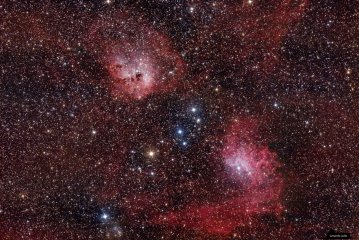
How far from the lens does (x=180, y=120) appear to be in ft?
26.8

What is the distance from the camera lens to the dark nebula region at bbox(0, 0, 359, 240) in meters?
7.55

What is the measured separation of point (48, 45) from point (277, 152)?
4524 millimetres

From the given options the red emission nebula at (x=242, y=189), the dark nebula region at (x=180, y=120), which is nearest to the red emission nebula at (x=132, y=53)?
the dark nebula region at (x=180, y=120)

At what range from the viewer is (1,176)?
8.01 metres

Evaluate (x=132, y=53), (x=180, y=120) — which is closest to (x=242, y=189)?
(x=180, y=120)

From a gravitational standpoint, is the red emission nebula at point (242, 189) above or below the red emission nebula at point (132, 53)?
below

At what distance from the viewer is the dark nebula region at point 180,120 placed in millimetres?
7547

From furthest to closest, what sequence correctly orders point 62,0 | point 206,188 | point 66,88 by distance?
point 206,188 < point 66,88 < point 62,0

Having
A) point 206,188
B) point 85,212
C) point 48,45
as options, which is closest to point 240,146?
point 206,188

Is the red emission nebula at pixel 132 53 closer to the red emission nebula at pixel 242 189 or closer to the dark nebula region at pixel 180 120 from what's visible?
the dark nebula region at pixel 180 120

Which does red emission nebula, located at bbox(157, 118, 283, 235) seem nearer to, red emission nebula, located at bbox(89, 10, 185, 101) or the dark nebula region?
the dark nebula region

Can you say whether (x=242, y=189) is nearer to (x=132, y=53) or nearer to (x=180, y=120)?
(x=180, y=120)

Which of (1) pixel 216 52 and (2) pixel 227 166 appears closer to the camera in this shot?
(1) pixel 216 52

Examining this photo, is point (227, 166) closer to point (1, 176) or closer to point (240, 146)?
point (240, 146)
